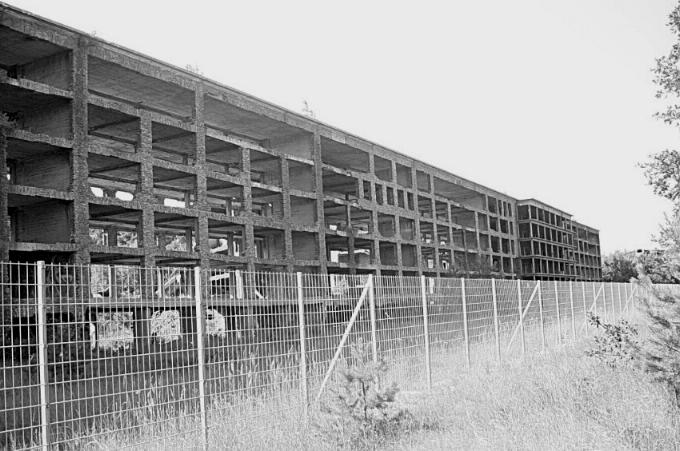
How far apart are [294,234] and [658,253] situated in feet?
77.0

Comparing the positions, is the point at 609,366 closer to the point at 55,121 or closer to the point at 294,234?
the point at 55,121

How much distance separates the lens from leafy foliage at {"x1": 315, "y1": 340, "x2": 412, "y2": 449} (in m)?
7.67

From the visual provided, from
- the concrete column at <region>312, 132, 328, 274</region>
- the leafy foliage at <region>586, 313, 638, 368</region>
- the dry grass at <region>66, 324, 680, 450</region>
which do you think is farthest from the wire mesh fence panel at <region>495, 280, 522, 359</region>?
the concrete column at <region>312, 132, 328, 274</region>

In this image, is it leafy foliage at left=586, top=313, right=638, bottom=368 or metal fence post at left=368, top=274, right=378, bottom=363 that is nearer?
metal fence post at left=368, top=274, right=378, bottom=363

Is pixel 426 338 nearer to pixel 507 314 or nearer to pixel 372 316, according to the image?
pixel 372 316

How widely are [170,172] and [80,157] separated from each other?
4.82 metres

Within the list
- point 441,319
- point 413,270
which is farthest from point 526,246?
point 441,319

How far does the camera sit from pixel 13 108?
21.9 m

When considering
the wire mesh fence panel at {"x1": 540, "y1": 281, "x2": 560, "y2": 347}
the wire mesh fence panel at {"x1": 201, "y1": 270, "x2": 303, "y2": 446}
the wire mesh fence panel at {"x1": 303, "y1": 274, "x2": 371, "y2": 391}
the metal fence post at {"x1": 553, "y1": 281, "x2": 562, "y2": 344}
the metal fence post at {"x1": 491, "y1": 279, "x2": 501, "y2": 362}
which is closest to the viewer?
the wire mesh fence panel at {"x1": 201, "y1": 270, "x2": 303, "y2": 446}

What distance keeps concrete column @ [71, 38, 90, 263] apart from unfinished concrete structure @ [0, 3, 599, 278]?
0.04m

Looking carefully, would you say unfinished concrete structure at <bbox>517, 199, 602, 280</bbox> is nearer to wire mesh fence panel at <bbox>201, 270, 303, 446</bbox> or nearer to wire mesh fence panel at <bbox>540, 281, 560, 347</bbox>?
wire mesh fence panel at <bbox>540, 281, 560, 347</bbox>

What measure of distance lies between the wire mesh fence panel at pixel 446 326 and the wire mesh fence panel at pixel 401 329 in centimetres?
46

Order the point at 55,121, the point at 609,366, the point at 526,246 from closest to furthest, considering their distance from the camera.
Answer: the point at 609,366, the point at 55,121, the point at 526,246

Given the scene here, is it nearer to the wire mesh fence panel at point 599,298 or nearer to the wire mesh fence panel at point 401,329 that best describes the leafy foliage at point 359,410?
the wire mesh fence panel at point 401,329
